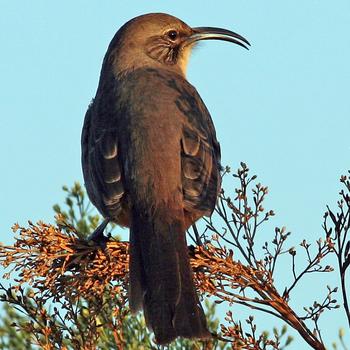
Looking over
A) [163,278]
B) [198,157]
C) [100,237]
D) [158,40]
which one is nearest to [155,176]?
[198,157]

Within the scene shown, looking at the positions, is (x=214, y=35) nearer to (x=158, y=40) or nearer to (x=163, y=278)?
(x=158, y=40)

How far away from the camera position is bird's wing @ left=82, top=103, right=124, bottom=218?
19.0ft

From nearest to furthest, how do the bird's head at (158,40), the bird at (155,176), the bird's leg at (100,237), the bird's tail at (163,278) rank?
the bird's tail at (163,278), the bird at (155,176), the bird's leg at (100,237), the bird's head at (158,40)

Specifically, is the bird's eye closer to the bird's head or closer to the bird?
the bird's head

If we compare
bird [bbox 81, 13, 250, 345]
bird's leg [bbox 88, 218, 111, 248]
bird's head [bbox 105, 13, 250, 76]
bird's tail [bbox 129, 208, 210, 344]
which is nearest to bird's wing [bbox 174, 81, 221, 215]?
bird [bbox 81, 13, 250, 345]

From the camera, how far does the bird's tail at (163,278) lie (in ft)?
16.3

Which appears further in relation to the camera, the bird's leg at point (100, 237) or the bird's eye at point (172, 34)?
the bird's eye at point (172, 34)

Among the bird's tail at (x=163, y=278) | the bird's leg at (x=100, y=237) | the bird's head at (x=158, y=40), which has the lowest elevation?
the bird's tail at (x=163, y=278)

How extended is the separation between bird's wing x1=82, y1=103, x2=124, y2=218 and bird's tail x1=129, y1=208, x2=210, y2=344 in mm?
196

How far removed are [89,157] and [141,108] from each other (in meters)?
0.51

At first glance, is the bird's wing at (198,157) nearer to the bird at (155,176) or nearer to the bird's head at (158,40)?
the bird at (155,176)

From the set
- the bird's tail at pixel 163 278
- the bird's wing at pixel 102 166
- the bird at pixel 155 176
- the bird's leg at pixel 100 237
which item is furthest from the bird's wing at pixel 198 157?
the bird's leg at pixel 100 237

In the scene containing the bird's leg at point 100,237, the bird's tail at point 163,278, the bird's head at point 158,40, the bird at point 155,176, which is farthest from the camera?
the bird's head at point 158,40

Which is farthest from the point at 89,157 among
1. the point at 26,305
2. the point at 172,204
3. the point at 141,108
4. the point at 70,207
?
the point at 70,207
